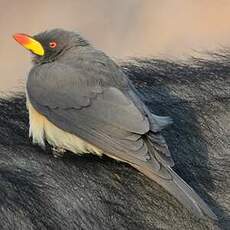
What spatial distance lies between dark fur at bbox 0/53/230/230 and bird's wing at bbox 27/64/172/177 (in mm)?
103

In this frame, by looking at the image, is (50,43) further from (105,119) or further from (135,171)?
(135,171)

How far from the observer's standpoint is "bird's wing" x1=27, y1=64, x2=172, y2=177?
484 centimetres

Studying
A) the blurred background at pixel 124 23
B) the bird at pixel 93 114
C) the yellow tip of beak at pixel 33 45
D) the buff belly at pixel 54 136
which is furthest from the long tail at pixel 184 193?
the blurred background at pixel 124 23

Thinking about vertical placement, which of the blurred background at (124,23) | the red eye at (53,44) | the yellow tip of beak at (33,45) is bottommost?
the blurred background at (124,23)

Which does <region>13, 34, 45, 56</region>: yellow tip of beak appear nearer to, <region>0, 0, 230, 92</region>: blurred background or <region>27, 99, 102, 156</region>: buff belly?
<region>27, 99, 102, 156</region>: buff belly

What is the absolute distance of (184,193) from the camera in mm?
4492

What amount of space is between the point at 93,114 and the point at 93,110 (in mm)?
24

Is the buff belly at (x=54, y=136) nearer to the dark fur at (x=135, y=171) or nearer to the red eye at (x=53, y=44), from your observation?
the dark fur at (x=135, y=171)

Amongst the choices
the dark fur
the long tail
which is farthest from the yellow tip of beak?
the long tail

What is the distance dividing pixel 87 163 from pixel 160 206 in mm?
449

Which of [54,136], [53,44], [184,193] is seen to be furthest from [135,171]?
[53,44]

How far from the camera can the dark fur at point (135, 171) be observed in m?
4.29

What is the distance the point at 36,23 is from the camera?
42.5ft

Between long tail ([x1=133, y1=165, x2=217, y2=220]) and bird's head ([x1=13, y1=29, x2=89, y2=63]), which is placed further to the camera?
bird's head ([x1=13, y1=29, x2=89, y2=63])
